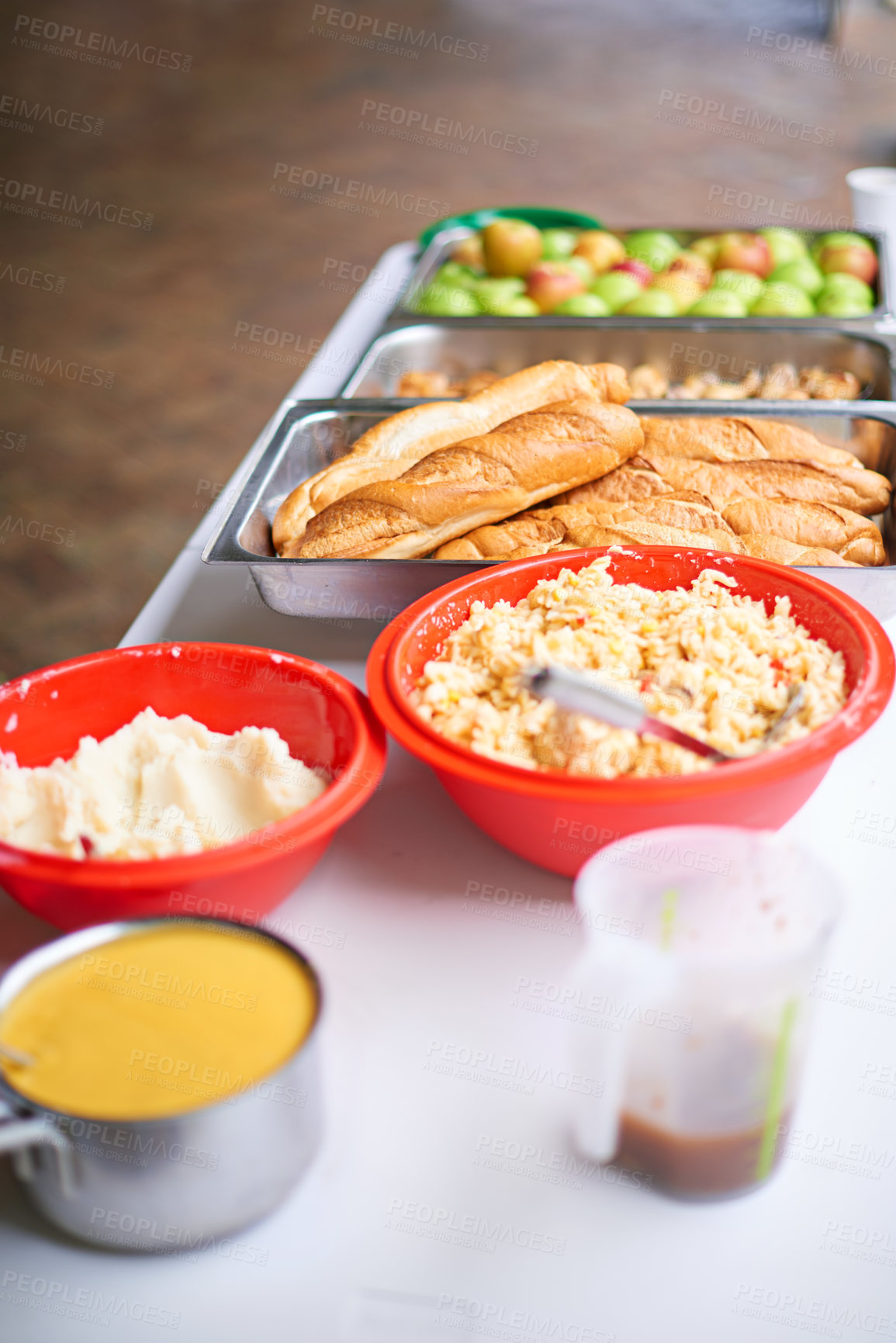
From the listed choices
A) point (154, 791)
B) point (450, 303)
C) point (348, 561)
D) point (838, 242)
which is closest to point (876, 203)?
point (838, 242)

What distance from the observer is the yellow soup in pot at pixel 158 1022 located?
53 cm

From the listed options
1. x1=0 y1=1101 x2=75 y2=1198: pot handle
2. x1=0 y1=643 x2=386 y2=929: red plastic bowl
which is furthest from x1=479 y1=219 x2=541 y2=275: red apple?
x1=0 y1=1101 x2=75 y2=1198: pot handle

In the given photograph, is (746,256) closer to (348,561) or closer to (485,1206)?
(348,561)

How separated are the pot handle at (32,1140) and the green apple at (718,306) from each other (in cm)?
145

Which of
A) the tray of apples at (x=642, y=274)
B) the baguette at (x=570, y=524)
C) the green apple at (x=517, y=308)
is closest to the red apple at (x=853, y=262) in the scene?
the tray of apples at (x=642, y=274)

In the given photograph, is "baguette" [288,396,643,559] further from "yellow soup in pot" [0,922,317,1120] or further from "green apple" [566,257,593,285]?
"green apple" [566,257,593,285]

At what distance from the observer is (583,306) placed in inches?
68.2

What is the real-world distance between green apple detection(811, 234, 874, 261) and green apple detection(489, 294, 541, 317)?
0.49m

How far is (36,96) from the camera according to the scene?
5.72 metres

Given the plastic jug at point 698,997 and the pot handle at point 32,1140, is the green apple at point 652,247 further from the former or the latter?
the pot handle at point 32,1140

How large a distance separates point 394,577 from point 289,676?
0.65ft

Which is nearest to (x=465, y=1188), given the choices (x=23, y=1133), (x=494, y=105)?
(x=23, y=1133)

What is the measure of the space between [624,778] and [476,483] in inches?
18.5

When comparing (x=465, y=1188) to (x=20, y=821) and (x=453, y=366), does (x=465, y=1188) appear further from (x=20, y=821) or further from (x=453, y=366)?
(x=453, y=366)
